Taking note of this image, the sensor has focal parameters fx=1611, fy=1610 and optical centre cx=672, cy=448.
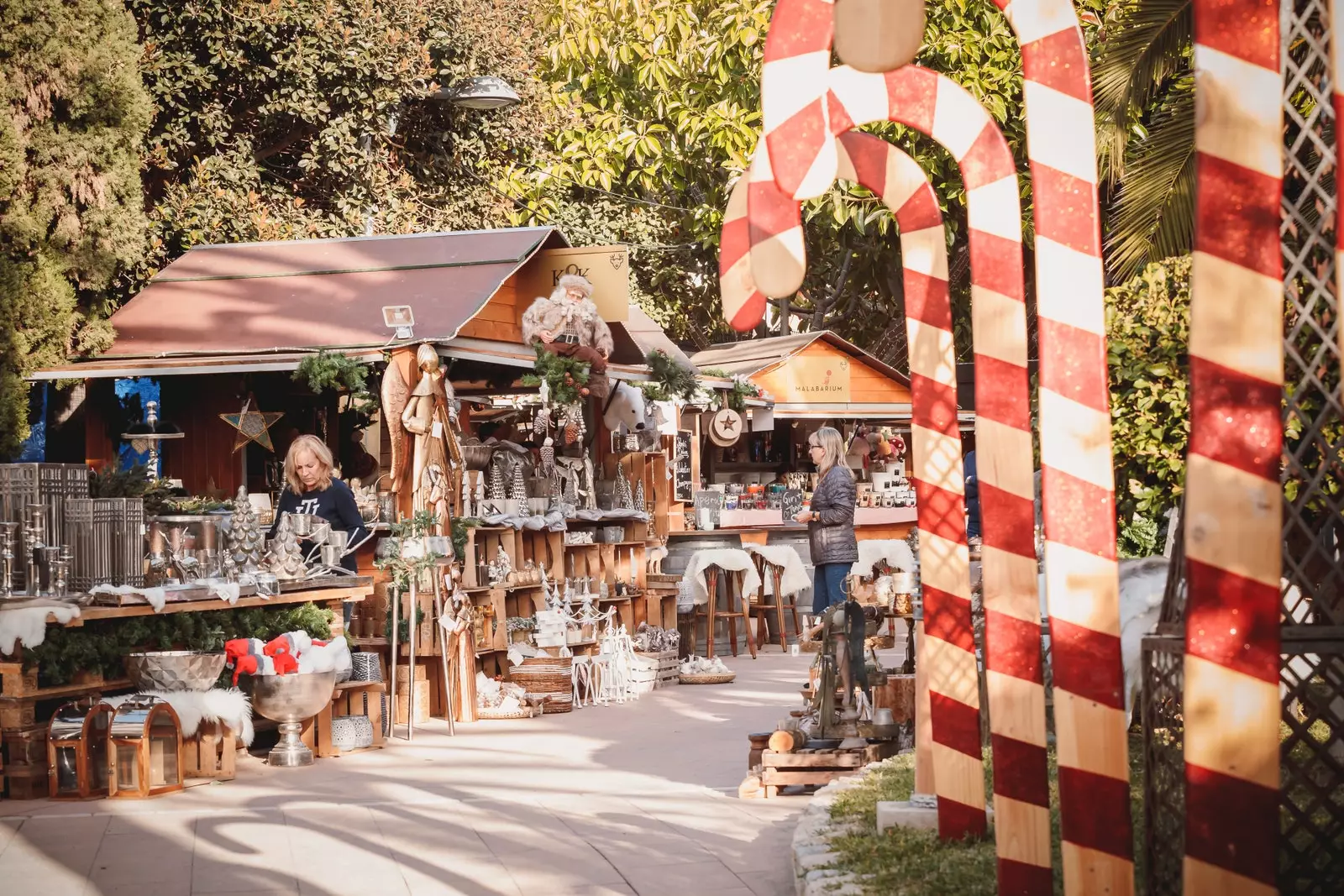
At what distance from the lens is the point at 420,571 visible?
1102 cm

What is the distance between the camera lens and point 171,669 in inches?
351

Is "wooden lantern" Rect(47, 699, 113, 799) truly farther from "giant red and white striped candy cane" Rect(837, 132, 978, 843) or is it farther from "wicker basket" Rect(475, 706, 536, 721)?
"giant red and white striped candy cane" Rect(837, 132, 978, 843)

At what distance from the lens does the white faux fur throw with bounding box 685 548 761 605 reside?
1576 cm

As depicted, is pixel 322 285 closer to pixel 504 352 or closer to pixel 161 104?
pixel 504 352

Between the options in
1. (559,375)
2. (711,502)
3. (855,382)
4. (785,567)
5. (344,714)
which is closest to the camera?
(344,714)

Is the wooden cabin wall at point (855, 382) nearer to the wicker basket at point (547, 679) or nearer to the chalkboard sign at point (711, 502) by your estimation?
the chalkboard sign at point (711, 502)

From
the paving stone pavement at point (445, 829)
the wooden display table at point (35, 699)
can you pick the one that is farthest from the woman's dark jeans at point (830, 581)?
the wooden display table at point (35, 699)

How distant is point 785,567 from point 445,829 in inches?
375

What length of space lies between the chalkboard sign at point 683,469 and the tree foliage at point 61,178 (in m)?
6.30

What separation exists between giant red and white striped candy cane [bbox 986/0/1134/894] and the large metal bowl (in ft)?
19.7

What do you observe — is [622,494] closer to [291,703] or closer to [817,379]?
[291,703]

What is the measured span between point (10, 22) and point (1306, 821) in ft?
43.8

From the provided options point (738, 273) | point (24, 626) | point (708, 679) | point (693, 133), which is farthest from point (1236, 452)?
point (693, 133)

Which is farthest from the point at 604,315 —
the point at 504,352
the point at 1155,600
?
the point at 1155,600
